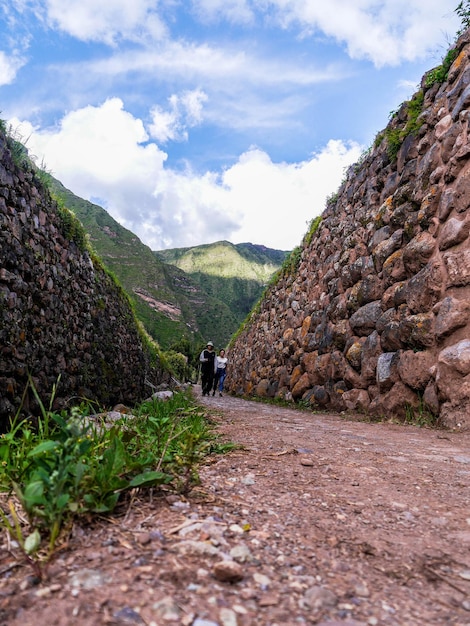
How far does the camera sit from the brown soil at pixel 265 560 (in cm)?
81

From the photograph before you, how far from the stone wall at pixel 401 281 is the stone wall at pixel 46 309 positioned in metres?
3.77

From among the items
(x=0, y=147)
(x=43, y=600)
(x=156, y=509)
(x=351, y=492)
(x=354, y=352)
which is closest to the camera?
(x=43, y=600)

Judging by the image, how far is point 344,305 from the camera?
6453 mm

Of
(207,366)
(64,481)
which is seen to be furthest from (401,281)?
(207,366)

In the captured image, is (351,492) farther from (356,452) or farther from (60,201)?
(60,201)

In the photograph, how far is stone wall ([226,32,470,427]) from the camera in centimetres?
414

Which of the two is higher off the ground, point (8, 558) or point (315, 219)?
point (315, 219)

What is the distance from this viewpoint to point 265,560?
103cm

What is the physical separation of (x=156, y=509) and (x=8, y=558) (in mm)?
454

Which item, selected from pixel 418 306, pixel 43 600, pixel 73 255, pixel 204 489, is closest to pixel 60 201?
pixel 73 255

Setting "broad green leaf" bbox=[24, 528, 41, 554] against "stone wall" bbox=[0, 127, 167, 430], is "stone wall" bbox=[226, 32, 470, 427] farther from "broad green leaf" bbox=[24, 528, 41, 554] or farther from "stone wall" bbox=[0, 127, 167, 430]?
"broad green leaf" bbox=[24, 528, 41, 554]

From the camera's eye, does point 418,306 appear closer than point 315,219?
Yes

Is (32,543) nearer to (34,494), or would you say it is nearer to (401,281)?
(34,494)

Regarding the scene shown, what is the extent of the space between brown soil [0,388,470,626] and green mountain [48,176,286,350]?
108 ft
